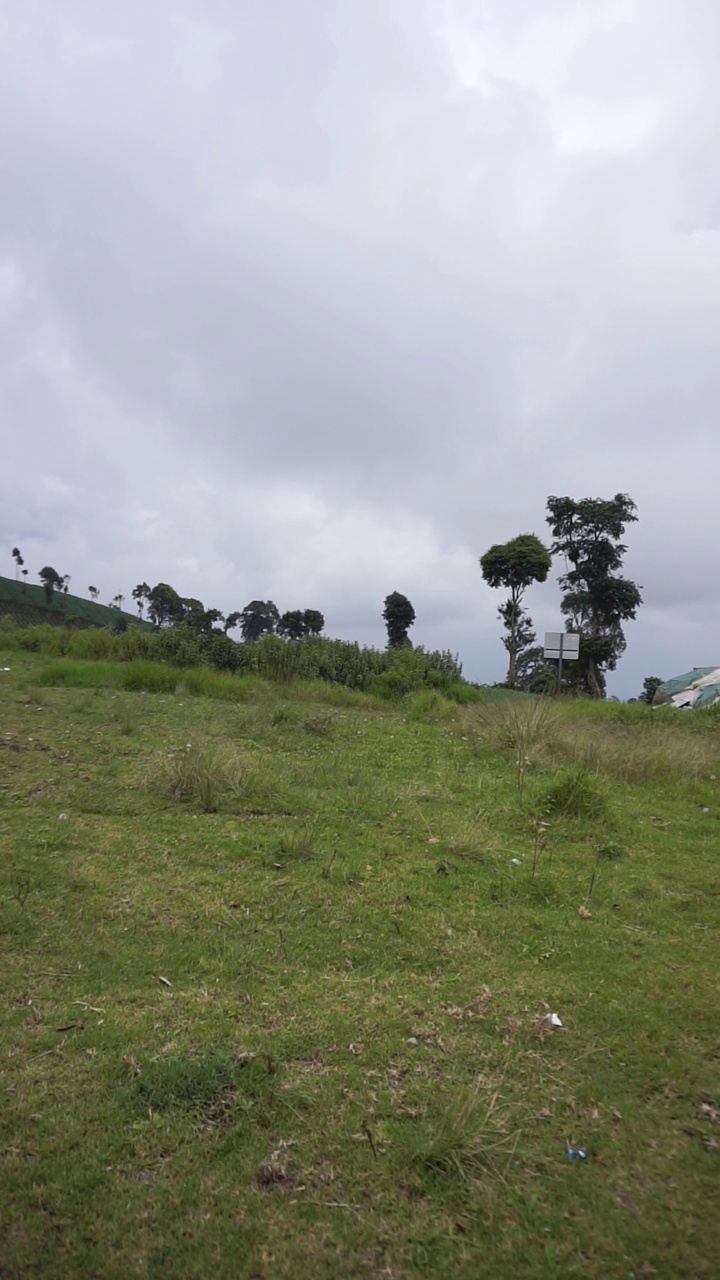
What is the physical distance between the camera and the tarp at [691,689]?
23828mm

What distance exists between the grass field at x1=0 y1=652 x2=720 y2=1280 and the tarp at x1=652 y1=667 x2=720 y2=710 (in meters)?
20.0

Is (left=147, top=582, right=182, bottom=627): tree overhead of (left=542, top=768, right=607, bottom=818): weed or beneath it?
overhead

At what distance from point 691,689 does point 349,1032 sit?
90.0 ft

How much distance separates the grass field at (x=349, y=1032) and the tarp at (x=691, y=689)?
20037mm

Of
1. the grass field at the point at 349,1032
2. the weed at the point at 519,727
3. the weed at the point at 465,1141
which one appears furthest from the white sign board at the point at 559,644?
the weed at the point at 465,1141

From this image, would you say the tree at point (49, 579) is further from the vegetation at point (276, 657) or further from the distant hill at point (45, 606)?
the vegetation at point (276, 657)

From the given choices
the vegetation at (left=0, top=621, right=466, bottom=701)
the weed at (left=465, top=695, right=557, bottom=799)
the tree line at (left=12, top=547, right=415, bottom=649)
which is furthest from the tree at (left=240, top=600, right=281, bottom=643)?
the weed at (left=465, top=695, right=557, bottom=799)

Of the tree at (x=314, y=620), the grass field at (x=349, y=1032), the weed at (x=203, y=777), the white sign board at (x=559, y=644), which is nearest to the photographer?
the grass field at (x=349, y=1032)

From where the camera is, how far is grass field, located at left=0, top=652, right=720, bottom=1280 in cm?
171

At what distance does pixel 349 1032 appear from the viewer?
2.50 meters

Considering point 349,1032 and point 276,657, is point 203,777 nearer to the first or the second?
point 349,1032

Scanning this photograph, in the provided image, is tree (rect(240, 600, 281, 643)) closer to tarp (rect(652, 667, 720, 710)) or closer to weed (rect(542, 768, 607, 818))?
tarp (rect(652, 667, 720, 710))

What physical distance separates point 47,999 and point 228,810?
2445 mm

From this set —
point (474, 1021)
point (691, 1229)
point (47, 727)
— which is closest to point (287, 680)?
point (47, 727)
